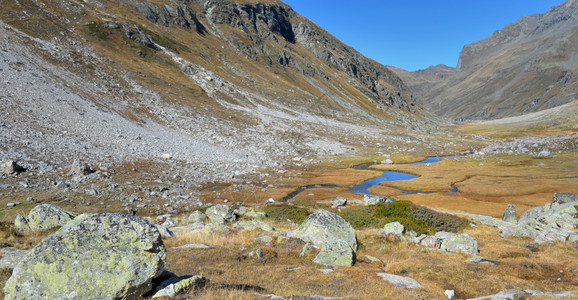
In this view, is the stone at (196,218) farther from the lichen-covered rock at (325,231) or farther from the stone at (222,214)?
the lichen-covered rock at (325,231)

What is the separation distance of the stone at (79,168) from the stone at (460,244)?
4145 cm

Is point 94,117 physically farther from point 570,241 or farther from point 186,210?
point 570,241

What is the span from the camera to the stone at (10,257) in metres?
11.2

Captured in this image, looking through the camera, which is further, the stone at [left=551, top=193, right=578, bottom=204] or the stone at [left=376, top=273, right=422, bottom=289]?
the stone at [left=551, top=193, right=578, bottom=204]

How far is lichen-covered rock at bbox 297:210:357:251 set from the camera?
71.5 feet

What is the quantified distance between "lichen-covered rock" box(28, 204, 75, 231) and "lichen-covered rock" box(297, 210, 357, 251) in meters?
16.4

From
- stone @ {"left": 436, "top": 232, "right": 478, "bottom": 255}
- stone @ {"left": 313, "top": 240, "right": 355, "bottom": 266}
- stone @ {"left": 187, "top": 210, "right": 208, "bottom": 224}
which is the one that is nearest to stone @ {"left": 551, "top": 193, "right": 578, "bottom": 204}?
stone @ {"left": 436, "top": 232, "right": 478, "bottom": 255}

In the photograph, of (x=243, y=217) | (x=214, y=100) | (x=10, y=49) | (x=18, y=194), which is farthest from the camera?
(x=214, y=100)

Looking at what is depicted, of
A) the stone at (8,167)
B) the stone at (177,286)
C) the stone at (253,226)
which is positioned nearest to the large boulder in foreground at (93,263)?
the stone at (177,286)

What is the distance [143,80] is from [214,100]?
23.9 meters

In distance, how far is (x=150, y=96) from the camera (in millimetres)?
83375

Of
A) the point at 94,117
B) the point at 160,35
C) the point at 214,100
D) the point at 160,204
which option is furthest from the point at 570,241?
the point at 160,35

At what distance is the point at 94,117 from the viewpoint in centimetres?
5728

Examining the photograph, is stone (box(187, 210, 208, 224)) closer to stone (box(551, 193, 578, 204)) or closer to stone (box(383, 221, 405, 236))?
stone (box(383, 221, 405, 236))
